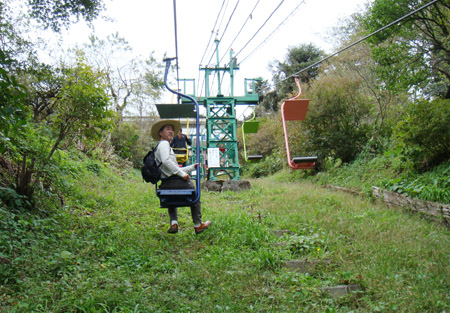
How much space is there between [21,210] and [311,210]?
210 inches

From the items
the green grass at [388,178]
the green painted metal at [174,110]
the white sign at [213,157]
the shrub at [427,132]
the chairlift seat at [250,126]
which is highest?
the green painted metal at [174,110]

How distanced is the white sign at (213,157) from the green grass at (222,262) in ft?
22.5

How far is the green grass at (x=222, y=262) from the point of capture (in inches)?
146

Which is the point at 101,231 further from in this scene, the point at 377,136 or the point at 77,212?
the point at 377,136

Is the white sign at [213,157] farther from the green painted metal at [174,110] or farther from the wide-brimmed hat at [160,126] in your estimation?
the wide-brimmed hat at [160,126]

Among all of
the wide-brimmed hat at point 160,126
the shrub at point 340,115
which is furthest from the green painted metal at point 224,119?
the wide-brimmed hat at point 160,126

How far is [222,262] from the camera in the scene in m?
4.84

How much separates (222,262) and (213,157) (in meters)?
9.78

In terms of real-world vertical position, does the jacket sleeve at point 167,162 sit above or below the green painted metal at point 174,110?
below

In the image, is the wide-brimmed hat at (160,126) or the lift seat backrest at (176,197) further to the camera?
the wide-brimmed hat at (160,126)

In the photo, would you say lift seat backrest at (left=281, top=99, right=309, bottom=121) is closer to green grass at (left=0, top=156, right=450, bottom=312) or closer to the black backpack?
green grass at (left=0, top=156, right=450, bottom=312)

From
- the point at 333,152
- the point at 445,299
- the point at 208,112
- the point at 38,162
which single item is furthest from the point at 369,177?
the point at 38,162

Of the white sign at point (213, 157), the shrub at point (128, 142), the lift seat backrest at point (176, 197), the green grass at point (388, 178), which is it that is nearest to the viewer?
the lift seat backrest at point (176, 197)

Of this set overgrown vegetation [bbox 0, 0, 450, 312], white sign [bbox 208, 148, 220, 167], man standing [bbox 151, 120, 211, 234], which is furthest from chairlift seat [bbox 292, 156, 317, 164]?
white sign [bbox 208, 148, 220, 167]
